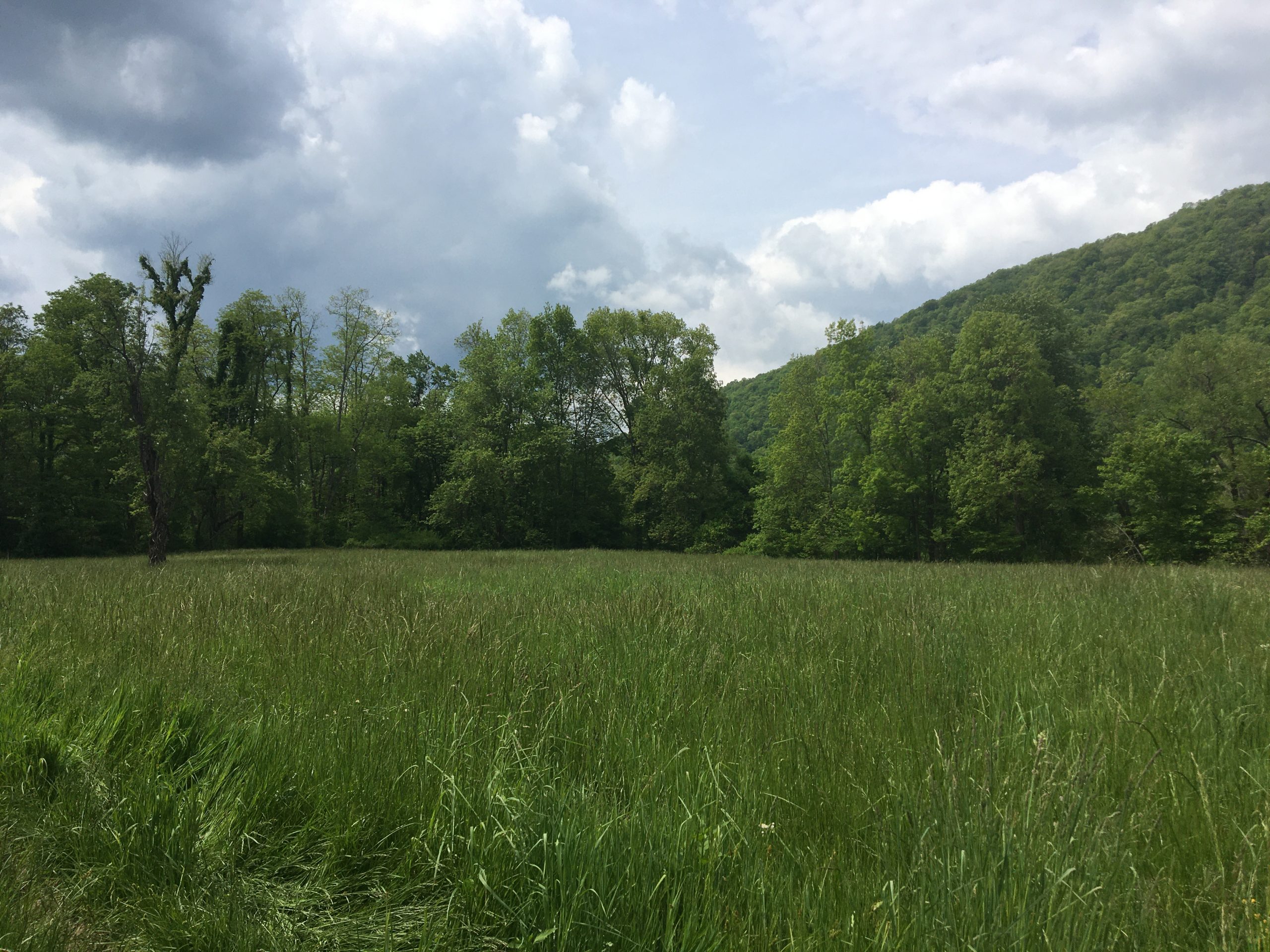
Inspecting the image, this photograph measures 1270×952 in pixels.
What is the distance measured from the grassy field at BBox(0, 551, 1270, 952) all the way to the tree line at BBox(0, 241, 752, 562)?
23631 mm

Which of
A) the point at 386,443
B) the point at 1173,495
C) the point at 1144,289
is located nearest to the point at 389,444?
the point at 386,443

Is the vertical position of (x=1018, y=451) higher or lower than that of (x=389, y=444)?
lower

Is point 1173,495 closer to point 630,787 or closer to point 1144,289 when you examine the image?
point 630,787

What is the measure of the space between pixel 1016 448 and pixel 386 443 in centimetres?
3734

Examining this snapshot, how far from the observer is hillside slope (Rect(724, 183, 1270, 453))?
4784 cm

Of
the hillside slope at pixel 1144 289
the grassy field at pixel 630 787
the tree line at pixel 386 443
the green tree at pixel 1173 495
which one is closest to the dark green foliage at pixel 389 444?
the tree line at pixel 386 443

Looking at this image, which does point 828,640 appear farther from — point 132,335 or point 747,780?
point 132,335

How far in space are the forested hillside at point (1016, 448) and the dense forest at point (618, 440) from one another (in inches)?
5.9

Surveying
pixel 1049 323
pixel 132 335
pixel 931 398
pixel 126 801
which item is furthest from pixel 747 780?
pixel 1049 323

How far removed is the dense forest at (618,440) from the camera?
23797 millimetres

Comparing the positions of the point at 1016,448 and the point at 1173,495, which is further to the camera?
the point at 1016,448

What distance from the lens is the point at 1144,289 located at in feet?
191

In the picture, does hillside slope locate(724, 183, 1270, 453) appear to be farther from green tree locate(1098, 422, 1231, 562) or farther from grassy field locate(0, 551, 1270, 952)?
grassy field locate(0, 551, 1270, 952)

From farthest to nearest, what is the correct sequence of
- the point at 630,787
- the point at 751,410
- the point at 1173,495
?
the point at 751,410 < the point at 1173,495 < the point at 630,787
